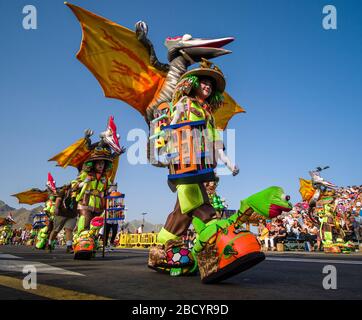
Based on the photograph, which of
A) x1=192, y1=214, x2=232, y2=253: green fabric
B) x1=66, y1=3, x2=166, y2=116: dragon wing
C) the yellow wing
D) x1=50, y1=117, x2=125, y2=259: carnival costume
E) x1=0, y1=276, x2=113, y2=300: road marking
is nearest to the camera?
x1=0, y1=276, x2=113, y2=300: road marking

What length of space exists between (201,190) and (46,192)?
13.1 metres

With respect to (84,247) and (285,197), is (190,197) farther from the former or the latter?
(84,247)

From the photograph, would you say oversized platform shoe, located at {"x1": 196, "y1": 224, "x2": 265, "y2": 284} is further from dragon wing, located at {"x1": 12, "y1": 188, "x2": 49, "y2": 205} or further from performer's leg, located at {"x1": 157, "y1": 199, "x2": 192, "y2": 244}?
dragon wing, located at {"x1": 12, "y1": 188, "x2": 49, "y2": 205}

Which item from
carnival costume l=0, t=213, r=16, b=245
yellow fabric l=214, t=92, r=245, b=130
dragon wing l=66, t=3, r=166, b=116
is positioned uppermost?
dragon wing l=66, t=3, r=166, b=116

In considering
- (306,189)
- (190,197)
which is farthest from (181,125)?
(306,189)

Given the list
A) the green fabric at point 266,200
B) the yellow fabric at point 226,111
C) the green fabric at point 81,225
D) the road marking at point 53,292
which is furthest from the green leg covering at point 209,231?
the green fabric at point 81,225

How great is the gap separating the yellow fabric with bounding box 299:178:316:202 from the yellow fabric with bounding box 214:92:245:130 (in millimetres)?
9662

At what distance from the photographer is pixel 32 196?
48.0 feet

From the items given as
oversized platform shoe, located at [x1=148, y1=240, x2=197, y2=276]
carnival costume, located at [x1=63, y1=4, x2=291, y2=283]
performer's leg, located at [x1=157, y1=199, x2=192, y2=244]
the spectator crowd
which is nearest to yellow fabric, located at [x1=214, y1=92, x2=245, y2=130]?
carnival costume, located at [x1=63, y1=4, x2=291, y2=283]

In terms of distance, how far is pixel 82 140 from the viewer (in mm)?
7324

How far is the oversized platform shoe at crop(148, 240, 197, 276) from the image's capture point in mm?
3275

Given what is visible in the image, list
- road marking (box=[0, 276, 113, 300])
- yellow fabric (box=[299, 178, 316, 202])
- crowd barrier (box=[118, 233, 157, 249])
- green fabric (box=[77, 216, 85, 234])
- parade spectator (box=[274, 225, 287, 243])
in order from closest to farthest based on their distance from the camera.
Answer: road marking (box=[0, 276, 113, 300]) < green fabric (box=[77, 216, 85, 234]) < yellow fabric (box=[299, 178, 316, 202]) < parade spectator (box=[274, 225, 287, 243]) < crowd barrier (box=[118, 233, 157, 249])
